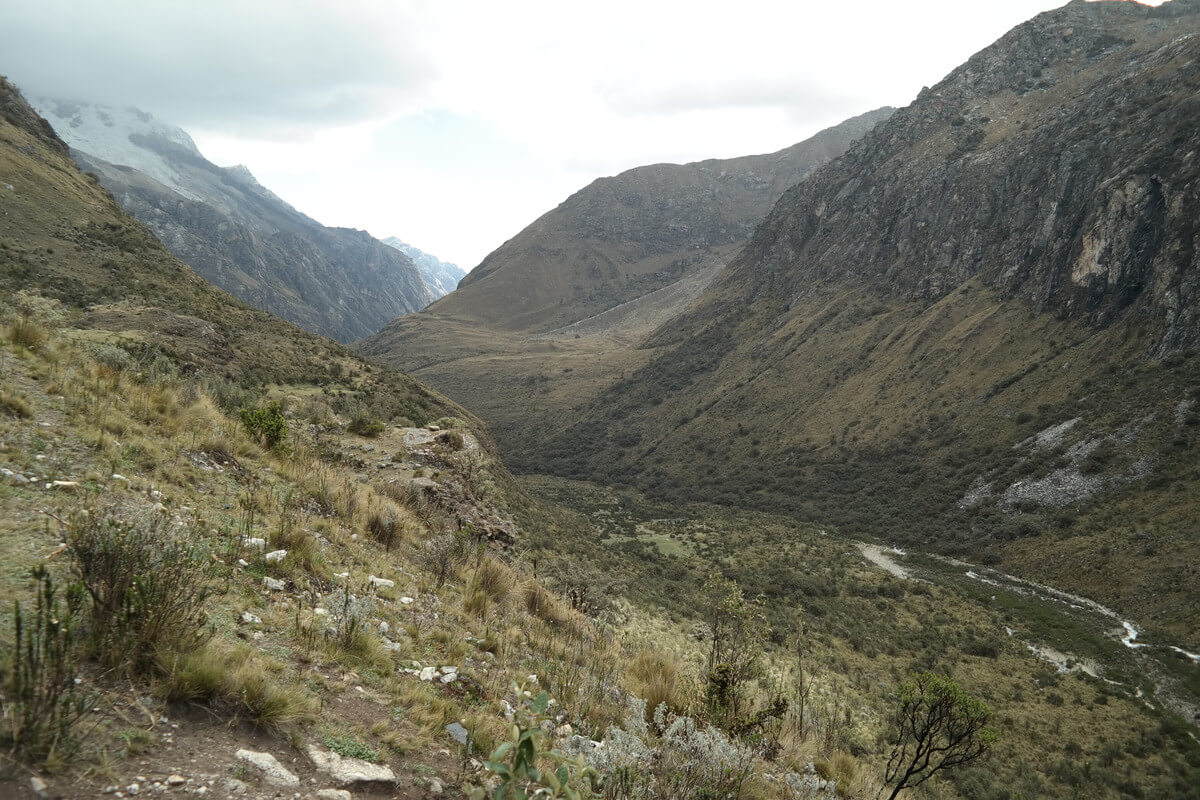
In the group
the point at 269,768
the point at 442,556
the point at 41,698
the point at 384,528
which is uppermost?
the point at 41,698

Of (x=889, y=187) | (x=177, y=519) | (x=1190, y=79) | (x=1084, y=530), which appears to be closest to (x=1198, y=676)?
(x=1084, y=530)

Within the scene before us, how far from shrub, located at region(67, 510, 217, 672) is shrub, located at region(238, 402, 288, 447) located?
22.6 feet

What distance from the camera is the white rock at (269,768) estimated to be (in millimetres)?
3054

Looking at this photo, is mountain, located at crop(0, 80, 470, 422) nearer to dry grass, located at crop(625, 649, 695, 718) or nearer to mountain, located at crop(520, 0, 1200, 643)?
dry grass, located at crop(625, 649, 695, 718)

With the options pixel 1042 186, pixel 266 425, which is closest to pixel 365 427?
pixel 266 425

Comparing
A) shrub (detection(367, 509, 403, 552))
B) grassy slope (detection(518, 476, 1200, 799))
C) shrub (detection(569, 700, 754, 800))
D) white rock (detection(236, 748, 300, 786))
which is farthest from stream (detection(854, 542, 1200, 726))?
white rock (detection(236, 748, 300, 786))

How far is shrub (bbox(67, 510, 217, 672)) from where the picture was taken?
3.27 metres

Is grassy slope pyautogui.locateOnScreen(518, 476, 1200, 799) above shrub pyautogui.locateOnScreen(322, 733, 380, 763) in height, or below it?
below

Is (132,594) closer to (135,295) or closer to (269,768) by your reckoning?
(269,768)

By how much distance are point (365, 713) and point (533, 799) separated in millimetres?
1846

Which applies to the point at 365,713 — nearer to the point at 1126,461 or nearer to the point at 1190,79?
the point at 1126,461

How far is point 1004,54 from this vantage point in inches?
3866

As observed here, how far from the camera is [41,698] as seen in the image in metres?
2.52

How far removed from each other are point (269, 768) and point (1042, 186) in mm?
90896
